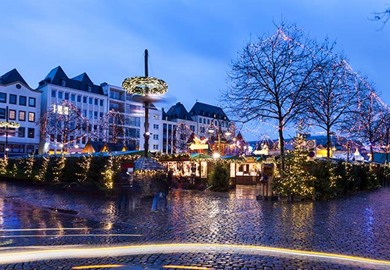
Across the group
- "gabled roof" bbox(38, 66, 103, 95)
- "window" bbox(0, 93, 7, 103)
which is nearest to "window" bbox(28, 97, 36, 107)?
"window" bbox(0, 93, 7, 103)

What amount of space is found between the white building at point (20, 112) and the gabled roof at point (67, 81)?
16.9 ft

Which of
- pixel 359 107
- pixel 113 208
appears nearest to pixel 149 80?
pixel 113 208

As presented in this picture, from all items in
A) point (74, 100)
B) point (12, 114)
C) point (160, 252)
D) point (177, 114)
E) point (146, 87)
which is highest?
point (177, 114)

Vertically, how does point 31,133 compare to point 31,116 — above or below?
below

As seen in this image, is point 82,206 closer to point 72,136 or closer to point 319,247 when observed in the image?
point 319,247

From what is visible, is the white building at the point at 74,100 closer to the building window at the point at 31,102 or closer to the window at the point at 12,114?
the building window at the point at 31,102

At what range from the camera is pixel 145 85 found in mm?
17453

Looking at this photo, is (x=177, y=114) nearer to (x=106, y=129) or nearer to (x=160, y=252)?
(x=106, y=129)

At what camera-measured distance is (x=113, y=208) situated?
1584cm

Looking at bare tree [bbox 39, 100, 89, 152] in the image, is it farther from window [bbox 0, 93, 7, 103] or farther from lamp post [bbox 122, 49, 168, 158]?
lamp post [bbox 122, 49, 168, 158]

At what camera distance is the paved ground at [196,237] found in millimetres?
7207

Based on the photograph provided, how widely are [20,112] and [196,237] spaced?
6849 centimetres

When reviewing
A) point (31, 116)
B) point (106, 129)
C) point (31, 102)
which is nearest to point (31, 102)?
point (31, 102)

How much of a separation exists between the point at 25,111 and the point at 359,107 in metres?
58.7
